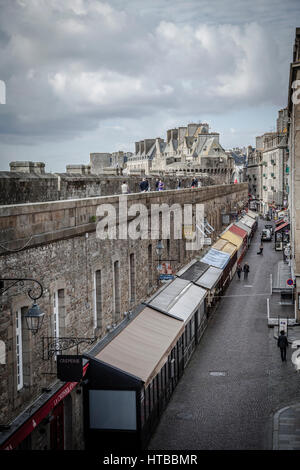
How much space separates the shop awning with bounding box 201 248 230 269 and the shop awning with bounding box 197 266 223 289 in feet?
3.22

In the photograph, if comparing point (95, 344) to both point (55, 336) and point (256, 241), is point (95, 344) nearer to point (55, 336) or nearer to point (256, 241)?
point (55, 336)

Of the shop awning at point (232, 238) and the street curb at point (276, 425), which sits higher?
the shop awning at point (232, 238)

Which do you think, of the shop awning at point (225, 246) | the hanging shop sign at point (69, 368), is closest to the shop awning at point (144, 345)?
the hanging shop sign at point (69, 368)

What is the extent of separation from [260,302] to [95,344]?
1804cm

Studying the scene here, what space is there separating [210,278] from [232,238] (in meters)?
16.5

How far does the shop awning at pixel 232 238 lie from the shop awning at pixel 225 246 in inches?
34.4

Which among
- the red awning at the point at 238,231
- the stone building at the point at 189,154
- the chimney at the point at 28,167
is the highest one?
the stone building at the point at 189,154

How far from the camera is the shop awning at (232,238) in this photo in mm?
41625

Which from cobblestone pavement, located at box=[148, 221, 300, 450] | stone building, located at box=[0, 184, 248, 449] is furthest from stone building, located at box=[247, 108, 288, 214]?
stone building, located at box=[0, 184, 248, 449]

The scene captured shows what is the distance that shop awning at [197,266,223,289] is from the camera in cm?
2512

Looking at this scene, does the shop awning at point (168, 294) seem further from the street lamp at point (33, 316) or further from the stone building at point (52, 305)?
the street lamp at point (33, 316)

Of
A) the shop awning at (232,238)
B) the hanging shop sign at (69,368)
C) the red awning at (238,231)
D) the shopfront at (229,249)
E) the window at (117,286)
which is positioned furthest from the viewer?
the red awning at (238,231)

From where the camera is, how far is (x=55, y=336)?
11.7m

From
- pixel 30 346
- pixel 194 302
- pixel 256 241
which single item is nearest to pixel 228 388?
pixel 194 302
